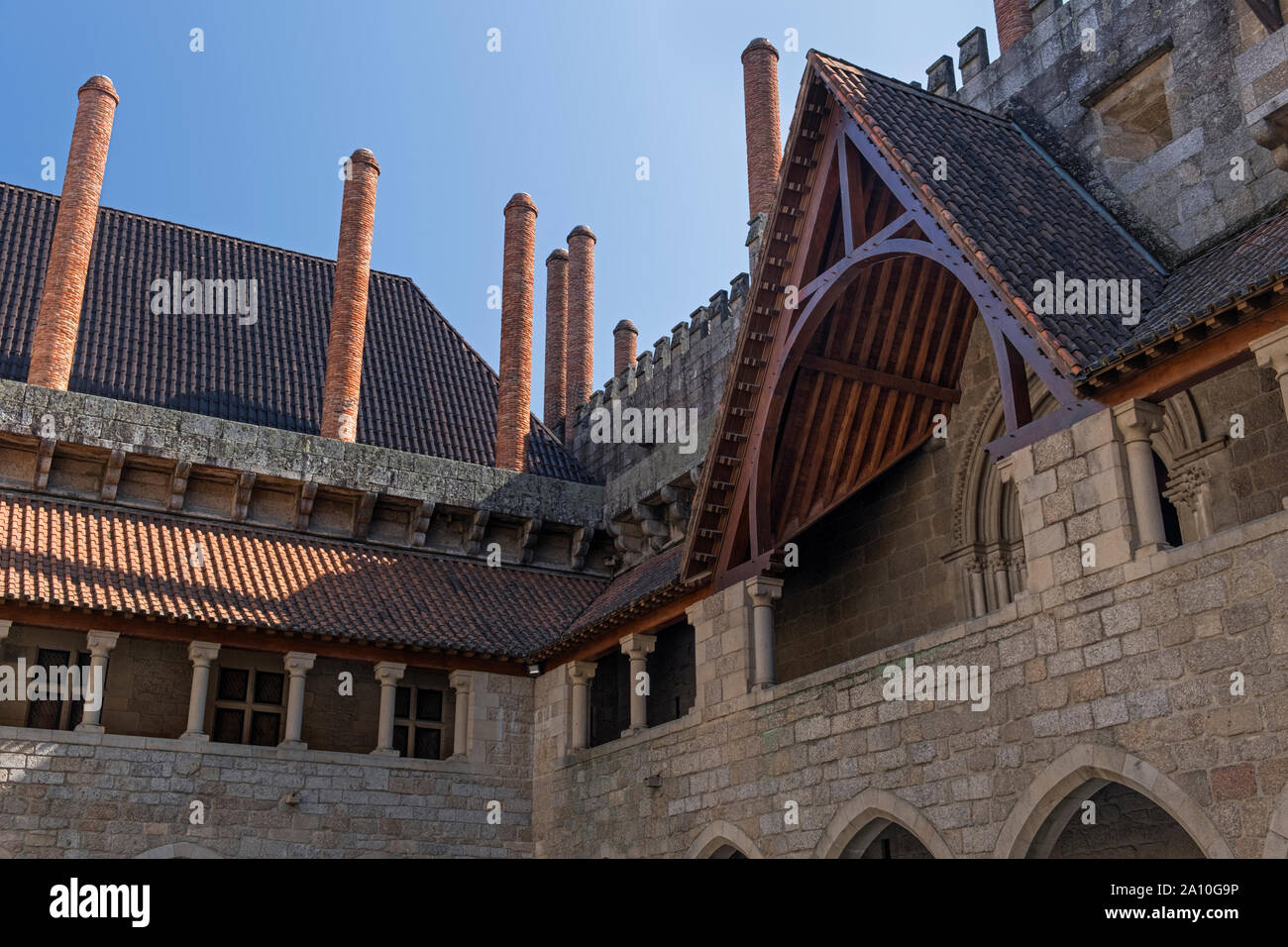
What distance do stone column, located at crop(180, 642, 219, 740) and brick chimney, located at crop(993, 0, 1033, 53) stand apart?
1271cm

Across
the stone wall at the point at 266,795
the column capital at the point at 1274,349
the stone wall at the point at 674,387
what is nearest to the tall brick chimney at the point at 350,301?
the stone wall at the point at 674,387

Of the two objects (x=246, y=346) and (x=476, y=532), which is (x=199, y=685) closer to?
(x=476, y=532)

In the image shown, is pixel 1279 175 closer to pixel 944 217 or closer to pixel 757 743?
pixel 944 217

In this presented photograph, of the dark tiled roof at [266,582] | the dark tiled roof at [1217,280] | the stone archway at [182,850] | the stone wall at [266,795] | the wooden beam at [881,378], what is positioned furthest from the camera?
the dark tiled roof at [266,582]

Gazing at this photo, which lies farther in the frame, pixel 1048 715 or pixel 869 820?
pixel 869 820

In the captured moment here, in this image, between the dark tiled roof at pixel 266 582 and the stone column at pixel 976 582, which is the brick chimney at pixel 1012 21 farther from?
the dark tiled roof at pixel 266 582

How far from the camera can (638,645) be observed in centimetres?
1648

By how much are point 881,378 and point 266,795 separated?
30.3 ft

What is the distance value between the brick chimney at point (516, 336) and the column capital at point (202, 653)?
6638 mm

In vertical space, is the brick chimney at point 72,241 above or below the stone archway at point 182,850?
above

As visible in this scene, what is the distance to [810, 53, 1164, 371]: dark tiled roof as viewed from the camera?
36.6 feet

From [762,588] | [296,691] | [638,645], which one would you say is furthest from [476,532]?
[762,588]

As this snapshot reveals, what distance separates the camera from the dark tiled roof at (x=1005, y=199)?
11.1 metres
